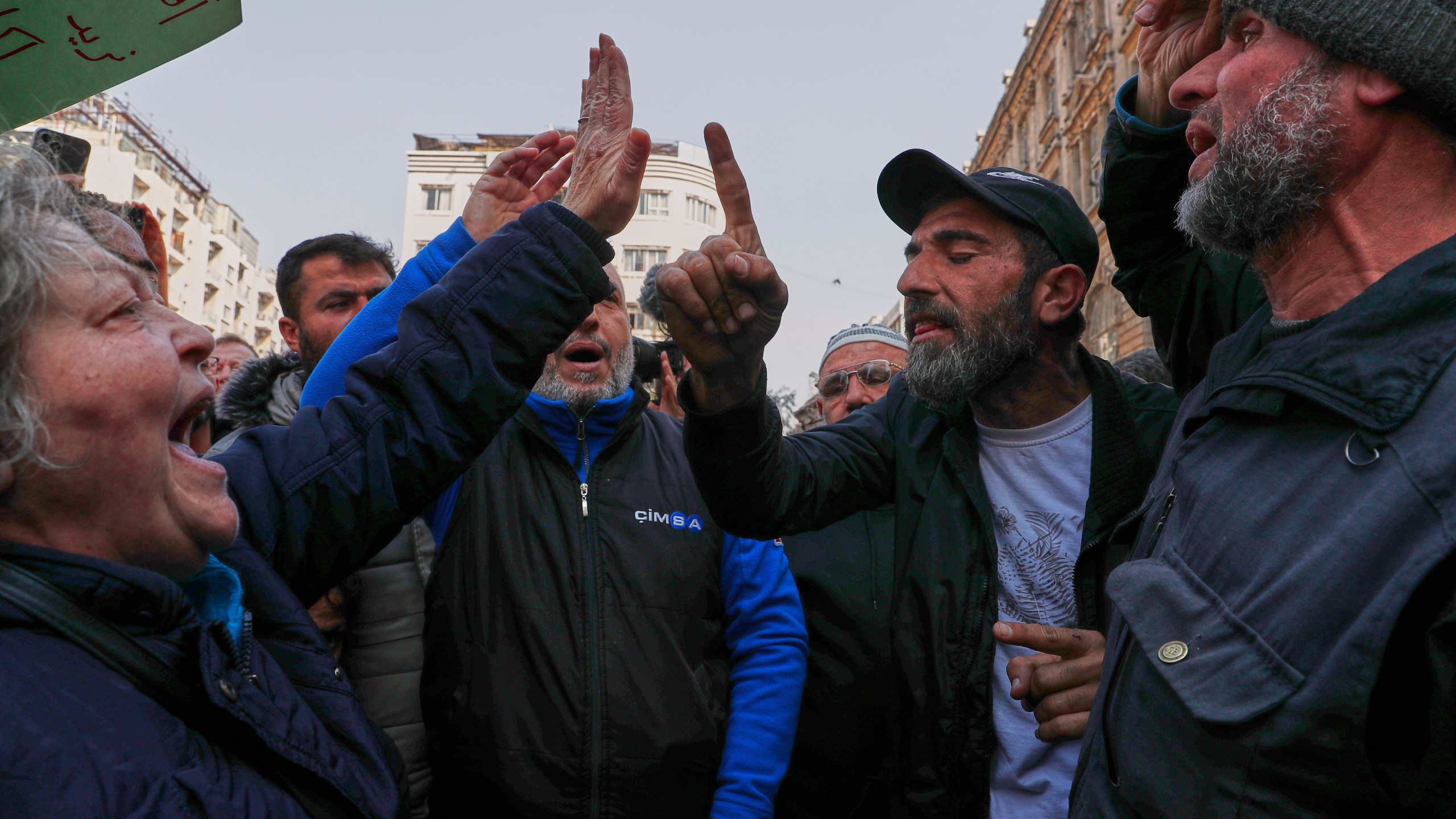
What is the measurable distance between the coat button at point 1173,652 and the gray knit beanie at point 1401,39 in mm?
951

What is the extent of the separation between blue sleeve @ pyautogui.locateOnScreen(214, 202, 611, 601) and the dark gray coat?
1115mm

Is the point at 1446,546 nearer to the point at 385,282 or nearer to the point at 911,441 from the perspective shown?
the point at 911,441

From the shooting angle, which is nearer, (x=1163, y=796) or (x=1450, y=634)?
(x=1450, y=634)

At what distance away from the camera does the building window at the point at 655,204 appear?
4291 centimetres

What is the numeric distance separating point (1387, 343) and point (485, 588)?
1.93m

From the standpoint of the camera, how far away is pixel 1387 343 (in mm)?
1287

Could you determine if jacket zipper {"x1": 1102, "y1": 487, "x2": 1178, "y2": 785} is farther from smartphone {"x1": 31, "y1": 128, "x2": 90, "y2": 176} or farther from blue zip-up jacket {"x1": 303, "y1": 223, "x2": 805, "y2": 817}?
smartphone {"x1": 31, "y1": 128, "x2": 90, "y2": 176}

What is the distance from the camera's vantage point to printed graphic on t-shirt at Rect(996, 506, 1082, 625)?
90.4 inches

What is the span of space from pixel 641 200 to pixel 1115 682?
42263 millimetres

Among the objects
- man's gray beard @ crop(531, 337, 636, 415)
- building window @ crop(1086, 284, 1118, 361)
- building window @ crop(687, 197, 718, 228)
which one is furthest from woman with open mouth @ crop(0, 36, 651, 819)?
building window @ crop(687, 197, 718, 228)

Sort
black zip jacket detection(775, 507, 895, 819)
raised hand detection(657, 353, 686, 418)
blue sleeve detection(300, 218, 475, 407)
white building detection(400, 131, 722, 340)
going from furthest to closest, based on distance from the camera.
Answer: white building detection(400, 131, 722, 340), raised hand detection(657, 353, 686, 418), black zip jacket detection(775, 507, 895, 819), blue sleeve detection(300, 218, 475, 407)

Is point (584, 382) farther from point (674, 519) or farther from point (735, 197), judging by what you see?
point (735, 197)

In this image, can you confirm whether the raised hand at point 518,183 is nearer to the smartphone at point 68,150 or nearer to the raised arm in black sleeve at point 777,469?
the raised arm in black sleeve at point 777,469

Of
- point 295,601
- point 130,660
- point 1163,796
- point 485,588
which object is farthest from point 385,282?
point 1163,796
